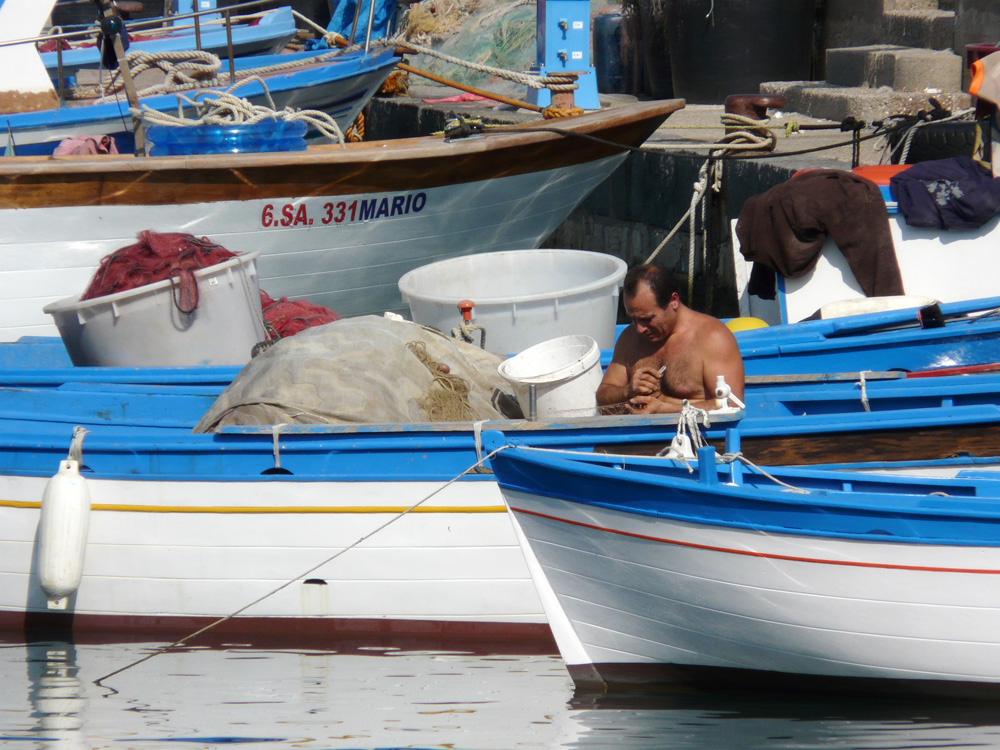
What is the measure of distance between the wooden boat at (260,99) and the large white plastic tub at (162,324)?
2776mm

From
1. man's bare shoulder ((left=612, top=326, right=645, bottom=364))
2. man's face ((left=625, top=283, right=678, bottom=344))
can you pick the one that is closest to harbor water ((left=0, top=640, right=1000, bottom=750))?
man's bare shoulder ((left=612, top=326, right=645, bottom=364))

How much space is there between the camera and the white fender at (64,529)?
4.47m

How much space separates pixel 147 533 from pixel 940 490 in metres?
3.12

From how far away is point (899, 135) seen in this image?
7.68m

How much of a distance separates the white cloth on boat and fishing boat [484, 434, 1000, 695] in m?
0.87

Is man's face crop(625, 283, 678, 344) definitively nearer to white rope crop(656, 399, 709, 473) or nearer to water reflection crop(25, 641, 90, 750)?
white rope crop(656, 399, 709, 473)

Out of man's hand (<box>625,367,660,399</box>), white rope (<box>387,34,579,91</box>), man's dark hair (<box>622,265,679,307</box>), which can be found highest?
white rope (<box>387,34,579,91</box>)

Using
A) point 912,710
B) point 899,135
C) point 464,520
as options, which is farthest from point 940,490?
point 899,135

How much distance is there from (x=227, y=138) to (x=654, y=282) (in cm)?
430

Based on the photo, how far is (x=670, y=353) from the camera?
461cm

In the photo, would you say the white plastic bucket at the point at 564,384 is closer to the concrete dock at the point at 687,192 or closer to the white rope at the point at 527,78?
the concrete dock at the point at 687,192

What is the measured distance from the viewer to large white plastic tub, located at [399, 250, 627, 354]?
6.10 metres

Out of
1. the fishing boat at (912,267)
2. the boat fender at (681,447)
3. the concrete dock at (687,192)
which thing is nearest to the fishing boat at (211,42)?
the concrete dock at (687,192)

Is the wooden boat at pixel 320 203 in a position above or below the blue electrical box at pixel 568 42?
below
